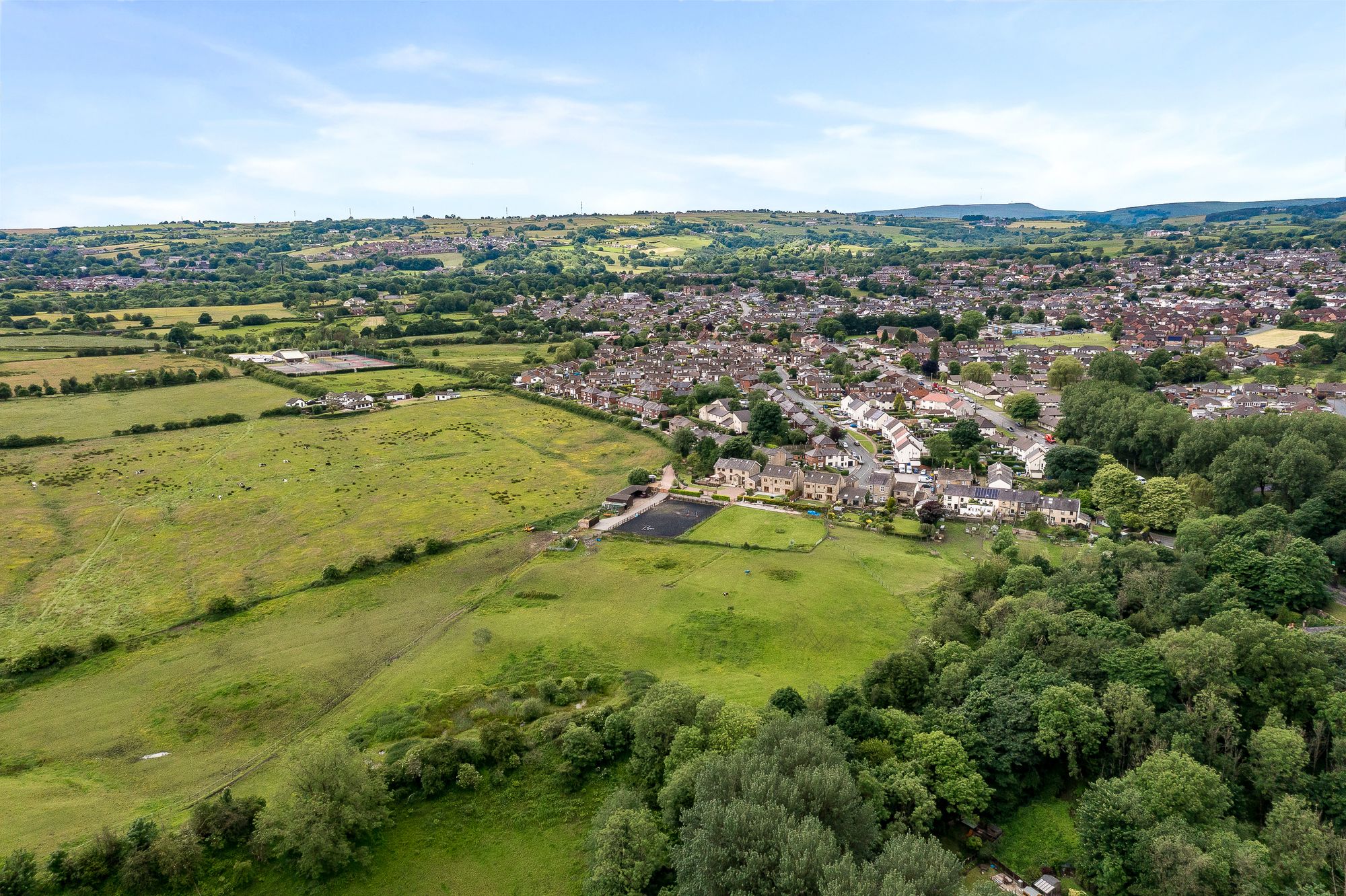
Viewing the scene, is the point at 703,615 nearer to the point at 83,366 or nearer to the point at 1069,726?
the point at 1069,726

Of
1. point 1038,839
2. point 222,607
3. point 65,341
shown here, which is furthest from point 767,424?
point 65,341

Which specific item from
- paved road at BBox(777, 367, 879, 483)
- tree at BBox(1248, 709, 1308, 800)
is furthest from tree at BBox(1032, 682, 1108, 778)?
paved road at BBox(777, 367, 879, 483)

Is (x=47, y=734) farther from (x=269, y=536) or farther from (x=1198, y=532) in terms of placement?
(x=1198, y=532)

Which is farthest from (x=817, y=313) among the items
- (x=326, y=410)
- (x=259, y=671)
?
(x=259, y=671)

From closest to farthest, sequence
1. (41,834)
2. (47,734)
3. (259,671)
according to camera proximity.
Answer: (41,834) < (47,734) < (259,671)

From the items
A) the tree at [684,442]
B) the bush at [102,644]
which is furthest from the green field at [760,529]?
the bush at [102,644]

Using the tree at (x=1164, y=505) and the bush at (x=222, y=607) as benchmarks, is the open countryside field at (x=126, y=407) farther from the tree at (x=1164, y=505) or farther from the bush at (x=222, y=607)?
the tree at (x=1164, y=505)
